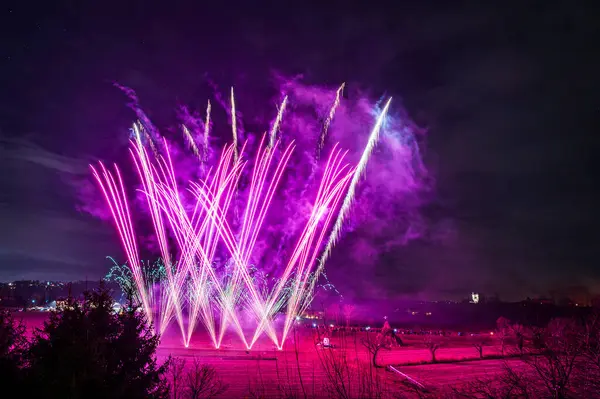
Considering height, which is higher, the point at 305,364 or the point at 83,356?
the point at 83,356

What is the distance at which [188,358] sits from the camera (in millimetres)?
30859

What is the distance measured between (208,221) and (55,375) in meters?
19.5

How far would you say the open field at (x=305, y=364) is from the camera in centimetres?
2381

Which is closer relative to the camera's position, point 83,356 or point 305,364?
point 83,356

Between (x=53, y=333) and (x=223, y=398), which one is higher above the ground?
(x=53, y=333)

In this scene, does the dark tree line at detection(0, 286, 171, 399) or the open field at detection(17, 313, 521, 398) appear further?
the open field at detection(17, 313, 521, 398)

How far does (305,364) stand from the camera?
3159 cm

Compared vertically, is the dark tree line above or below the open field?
above

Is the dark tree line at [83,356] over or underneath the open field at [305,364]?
over

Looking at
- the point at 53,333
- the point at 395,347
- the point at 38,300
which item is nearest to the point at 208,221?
the point at 53,333

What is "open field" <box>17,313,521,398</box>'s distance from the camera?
23812mm

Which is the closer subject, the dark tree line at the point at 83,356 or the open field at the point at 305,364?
the dark tree line at the point at 83,356

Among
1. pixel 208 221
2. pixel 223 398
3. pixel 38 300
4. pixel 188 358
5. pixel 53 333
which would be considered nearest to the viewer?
pixel 53 333

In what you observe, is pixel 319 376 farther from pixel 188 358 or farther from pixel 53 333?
pixel 53 333
